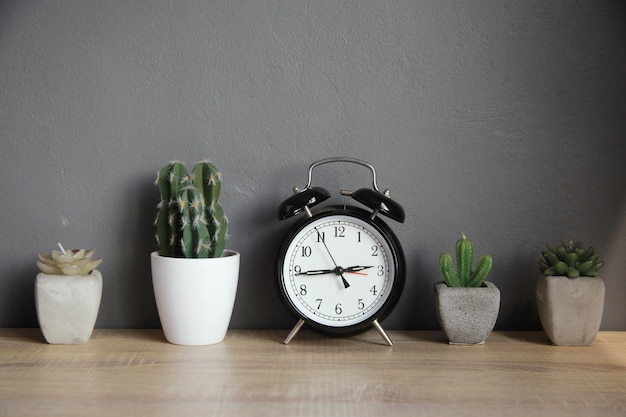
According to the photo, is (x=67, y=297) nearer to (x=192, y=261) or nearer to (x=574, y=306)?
(x=192, y=261)

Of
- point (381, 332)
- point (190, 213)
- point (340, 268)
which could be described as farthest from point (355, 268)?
point (190, 213)

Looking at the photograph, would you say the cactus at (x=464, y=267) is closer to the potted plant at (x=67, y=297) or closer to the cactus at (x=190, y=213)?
the cactus at (x=190, y=213)

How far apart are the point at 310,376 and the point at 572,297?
582 millimetres

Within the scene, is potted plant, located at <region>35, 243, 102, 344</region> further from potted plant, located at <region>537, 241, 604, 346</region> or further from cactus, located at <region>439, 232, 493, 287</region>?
potted plant, located at <region>537, 241, 604, 346</region>

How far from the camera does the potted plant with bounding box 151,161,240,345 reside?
1.48 m

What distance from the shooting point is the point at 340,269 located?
1.52 metres

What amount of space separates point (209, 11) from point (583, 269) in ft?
3.18

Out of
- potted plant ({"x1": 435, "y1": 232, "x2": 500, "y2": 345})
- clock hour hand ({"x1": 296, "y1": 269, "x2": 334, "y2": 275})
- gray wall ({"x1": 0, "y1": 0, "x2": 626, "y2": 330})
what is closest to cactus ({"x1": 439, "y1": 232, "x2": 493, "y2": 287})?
potted plant ({"x1": 435, "y1": 232, "x2": 500, "y2": 345})

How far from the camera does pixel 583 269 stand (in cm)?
153

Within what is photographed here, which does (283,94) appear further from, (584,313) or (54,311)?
(584,313)

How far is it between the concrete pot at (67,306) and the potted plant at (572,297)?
3.09ft

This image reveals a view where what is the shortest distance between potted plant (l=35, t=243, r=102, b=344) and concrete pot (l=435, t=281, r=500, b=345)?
2.36ft

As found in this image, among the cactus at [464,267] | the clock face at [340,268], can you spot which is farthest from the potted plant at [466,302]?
the clock face at [340,268]

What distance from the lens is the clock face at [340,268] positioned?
1522mm
